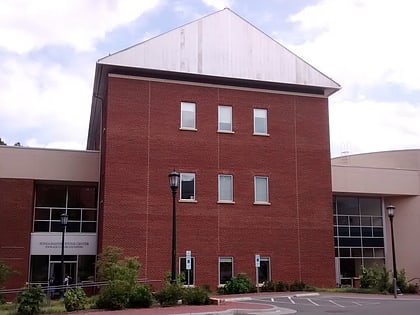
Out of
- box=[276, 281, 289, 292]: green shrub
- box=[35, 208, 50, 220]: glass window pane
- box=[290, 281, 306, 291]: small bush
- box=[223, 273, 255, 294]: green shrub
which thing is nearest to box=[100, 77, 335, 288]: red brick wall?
box=[290, 281, 306, 291]: small bush

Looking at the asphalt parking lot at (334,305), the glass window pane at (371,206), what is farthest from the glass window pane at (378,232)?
the asphalt parking lot at (334,305)

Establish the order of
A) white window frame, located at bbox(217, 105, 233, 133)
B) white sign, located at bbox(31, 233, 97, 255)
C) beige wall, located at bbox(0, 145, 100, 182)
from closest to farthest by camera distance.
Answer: white sign, located at bbox(31, 233, 97, 255) < beige wall, located at bbox(0, 145, 100, 182) < white window frame, located at bbox(217, 105, 233, 133)

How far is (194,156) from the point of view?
33562mm

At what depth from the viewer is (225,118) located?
114 feet

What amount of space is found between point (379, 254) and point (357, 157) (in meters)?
8.68

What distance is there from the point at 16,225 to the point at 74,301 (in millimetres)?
14563

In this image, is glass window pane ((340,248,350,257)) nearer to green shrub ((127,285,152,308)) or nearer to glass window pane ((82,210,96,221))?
glass window pane ((82,210,96,221))

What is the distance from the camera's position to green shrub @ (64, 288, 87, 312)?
2014 cm

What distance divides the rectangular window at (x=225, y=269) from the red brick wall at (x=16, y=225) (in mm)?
10834

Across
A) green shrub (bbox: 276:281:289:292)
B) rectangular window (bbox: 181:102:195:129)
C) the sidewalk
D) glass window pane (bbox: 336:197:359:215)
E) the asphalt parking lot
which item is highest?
rectangular window (bbox: 181:102:195:129)

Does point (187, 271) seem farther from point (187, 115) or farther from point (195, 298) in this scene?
point (195, 298)

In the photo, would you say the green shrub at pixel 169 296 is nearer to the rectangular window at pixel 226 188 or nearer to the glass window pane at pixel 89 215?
the rectangular window at pixel 226 188

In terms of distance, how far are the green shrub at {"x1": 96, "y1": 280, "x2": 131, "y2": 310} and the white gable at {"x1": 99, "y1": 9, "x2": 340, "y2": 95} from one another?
15.1 metres

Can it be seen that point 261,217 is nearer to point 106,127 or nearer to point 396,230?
point 106,127
